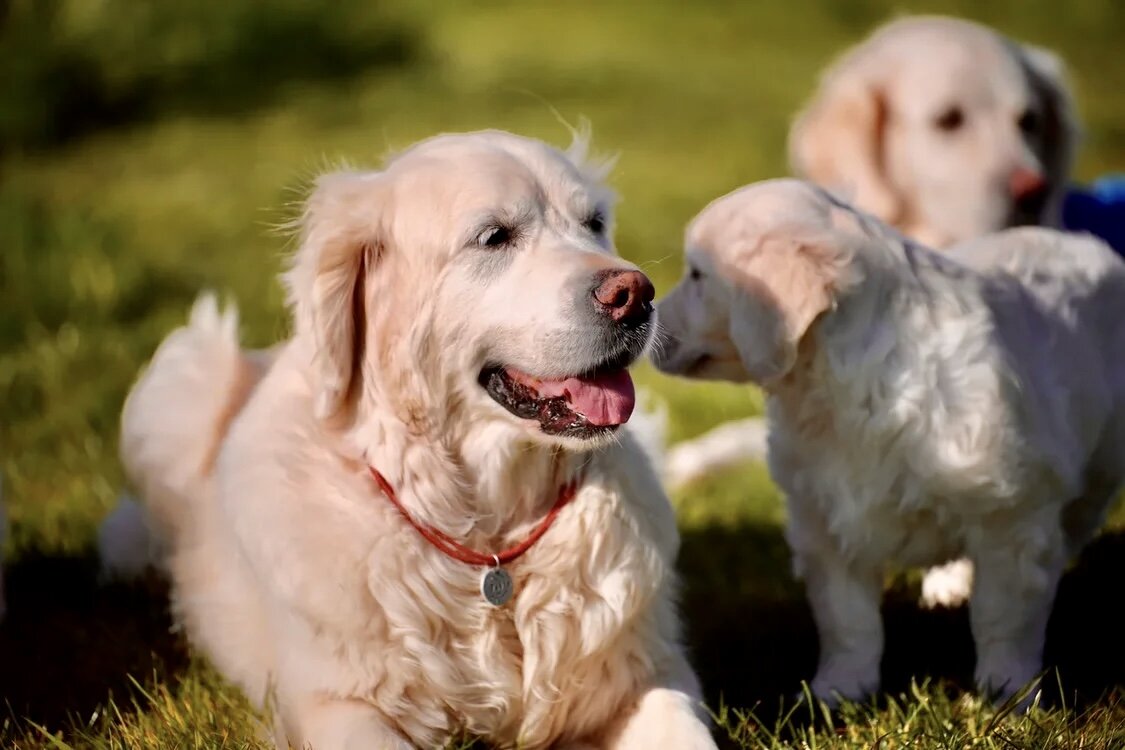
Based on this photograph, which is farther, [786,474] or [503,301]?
[786,474]

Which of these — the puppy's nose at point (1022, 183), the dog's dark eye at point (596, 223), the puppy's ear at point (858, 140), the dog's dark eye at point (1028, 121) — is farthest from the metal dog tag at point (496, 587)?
the dog's dark eye at point (1028, 121)

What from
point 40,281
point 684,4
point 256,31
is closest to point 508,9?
point 684,4

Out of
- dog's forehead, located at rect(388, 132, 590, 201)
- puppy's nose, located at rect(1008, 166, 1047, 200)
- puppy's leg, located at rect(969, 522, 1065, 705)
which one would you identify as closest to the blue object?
puppy's nose, located at rect(1008, 166, 1047, 200)

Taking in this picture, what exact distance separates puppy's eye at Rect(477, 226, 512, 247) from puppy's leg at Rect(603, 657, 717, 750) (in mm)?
1001

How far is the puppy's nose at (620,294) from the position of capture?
2.78m

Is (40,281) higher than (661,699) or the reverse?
the reverse

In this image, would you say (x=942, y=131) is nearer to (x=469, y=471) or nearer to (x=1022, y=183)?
(x=1022, y=183)

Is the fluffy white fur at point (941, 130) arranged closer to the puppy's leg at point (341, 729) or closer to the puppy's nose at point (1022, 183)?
the puppy's nose at point (1022, 183)

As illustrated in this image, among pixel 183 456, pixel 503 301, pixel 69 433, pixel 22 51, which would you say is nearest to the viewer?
pixel 503 301

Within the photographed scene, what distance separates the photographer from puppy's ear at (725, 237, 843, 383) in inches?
128

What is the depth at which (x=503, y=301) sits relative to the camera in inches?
113

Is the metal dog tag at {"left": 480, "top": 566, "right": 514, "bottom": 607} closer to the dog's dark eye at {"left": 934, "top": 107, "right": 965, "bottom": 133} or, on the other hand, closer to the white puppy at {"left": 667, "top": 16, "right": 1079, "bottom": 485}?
the white puppy at {"left": 667, "top": 16, "right": 1079, "bottom": 485}

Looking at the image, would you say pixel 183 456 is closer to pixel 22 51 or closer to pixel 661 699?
pixel 661 699

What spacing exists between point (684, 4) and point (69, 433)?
36.1 ft
